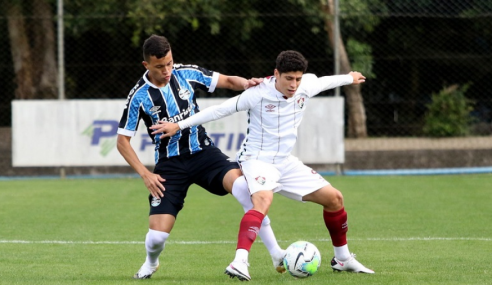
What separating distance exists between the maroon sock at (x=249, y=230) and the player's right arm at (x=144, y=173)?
2.28 feet

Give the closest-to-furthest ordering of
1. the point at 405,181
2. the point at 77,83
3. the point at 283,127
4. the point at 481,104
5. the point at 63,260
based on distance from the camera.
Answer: the point at 283,127 → the point at 63,260 → the point at 405,181 → the point at 77,83 → the point at 481,104

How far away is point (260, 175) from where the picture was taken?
20.5 ft

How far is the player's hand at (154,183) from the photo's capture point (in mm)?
6285

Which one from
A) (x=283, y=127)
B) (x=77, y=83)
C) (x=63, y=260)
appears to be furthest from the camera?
(x=77, y=83)

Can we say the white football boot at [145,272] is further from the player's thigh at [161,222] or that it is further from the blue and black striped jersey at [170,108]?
→ the blue and black striped jersey at [170,108]

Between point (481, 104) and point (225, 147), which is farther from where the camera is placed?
point (481, 104)

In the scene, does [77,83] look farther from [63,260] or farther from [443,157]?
[63,260]

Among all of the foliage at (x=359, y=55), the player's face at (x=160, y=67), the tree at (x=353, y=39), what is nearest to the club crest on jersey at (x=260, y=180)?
the player's face at (x=160, y=67)

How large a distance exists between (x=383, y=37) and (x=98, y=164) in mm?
7742

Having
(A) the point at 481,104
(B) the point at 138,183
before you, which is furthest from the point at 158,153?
(A) the point at 481,104

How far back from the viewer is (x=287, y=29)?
56.6 feet

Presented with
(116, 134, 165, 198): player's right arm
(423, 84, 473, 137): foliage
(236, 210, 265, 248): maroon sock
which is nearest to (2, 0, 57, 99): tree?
(423, 84, 473, 137): foliage

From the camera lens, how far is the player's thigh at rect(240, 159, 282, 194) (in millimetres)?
6199

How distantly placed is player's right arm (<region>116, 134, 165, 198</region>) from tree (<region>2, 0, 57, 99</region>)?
11.6 metres
